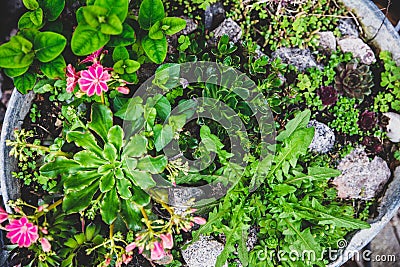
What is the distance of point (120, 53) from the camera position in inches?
53.8

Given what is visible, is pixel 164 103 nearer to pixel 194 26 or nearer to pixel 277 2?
pixel 194 26

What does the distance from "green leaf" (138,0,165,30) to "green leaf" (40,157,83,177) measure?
1.56 ft

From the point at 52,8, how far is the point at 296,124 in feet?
2.96

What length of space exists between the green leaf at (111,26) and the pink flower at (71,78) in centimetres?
18

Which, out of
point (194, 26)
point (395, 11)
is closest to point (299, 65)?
point (194, 26)

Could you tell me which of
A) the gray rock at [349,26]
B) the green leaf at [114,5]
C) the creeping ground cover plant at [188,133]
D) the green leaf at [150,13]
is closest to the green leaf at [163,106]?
the creeping ground cover plant at [188,133]

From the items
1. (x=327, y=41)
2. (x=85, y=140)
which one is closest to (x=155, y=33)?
(x=85, y=140)

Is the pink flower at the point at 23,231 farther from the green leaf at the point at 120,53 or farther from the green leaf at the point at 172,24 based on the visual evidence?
the green leaf at the point at 172,24

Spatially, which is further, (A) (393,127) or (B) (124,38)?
(A) (393,127)

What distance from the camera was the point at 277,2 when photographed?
1.90 m

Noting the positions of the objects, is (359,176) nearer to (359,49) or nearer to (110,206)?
(359,49)

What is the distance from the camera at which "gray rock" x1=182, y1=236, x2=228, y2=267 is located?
1.70 meters

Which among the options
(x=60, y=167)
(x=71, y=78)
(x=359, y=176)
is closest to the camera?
(x=71, y=78)

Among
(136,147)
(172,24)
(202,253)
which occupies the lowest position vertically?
(202,253)
